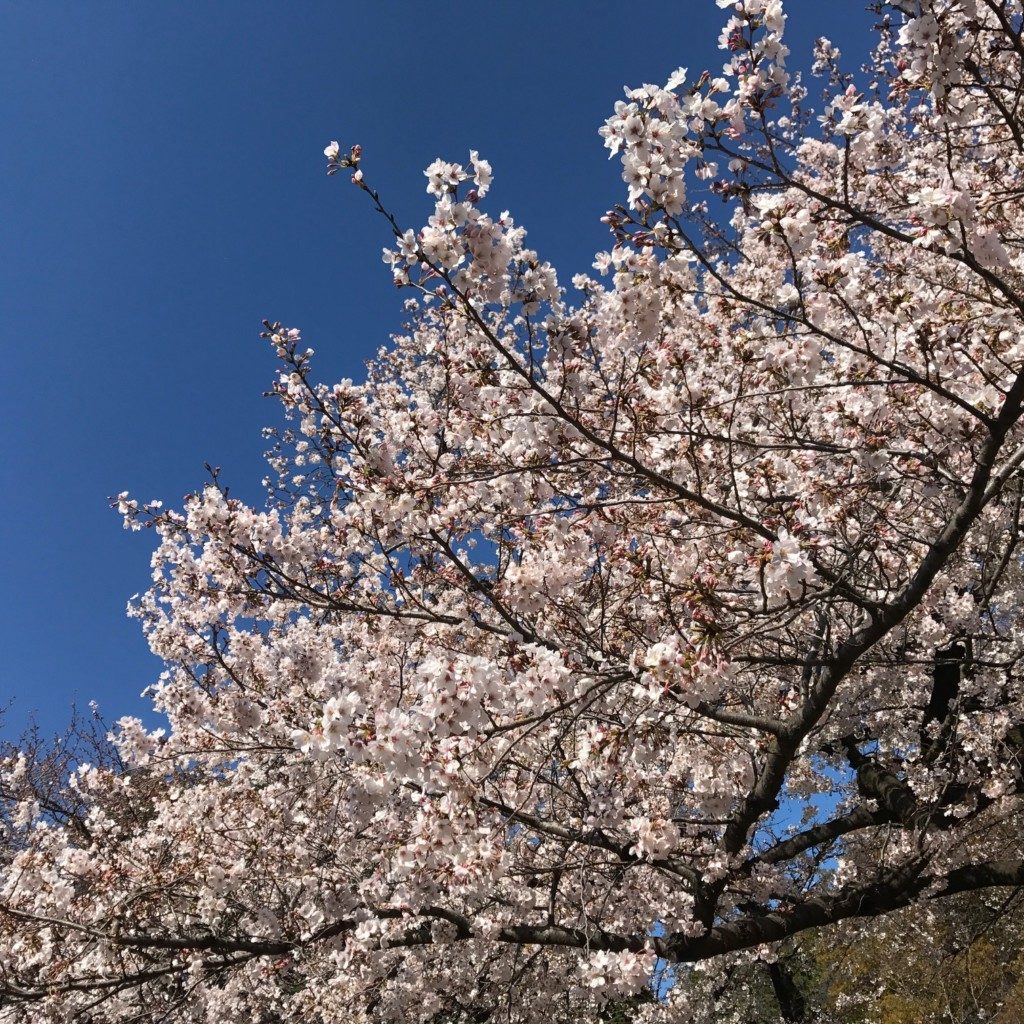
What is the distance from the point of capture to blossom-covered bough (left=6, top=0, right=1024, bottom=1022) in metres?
3.34

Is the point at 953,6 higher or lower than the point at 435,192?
lower

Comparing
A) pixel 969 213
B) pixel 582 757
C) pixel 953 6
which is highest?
pixel 953 6

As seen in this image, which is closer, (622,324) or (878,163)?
(622,324)

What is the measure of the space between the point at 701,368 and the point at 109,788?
731 cm

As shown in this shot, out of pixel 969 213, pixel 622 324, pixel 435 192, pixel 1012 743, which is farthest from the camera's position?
pixel 1012 743

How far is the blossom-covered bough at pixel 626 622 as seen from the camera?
3338mm

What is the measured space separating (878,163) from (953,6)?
3512mm

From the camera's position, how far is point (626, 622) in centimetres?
495

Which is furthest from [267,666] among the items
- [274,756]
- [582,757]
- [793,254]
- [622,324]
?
[793,254]

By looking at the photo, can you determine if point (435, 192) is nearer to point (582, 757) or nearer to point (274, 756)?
point (582, 757)

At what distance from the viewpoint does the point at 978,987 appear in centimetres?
1648

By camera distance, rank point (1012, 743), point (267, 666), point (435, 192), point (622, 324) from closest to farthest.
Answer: point (435, 192) → point (622, 324) → point (1012, 743) → point (267, 666)

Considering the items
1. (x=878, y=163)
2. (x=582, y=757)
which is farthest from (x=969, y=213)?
(x=878, y=163)

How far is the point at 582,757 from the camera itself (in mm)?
3375
